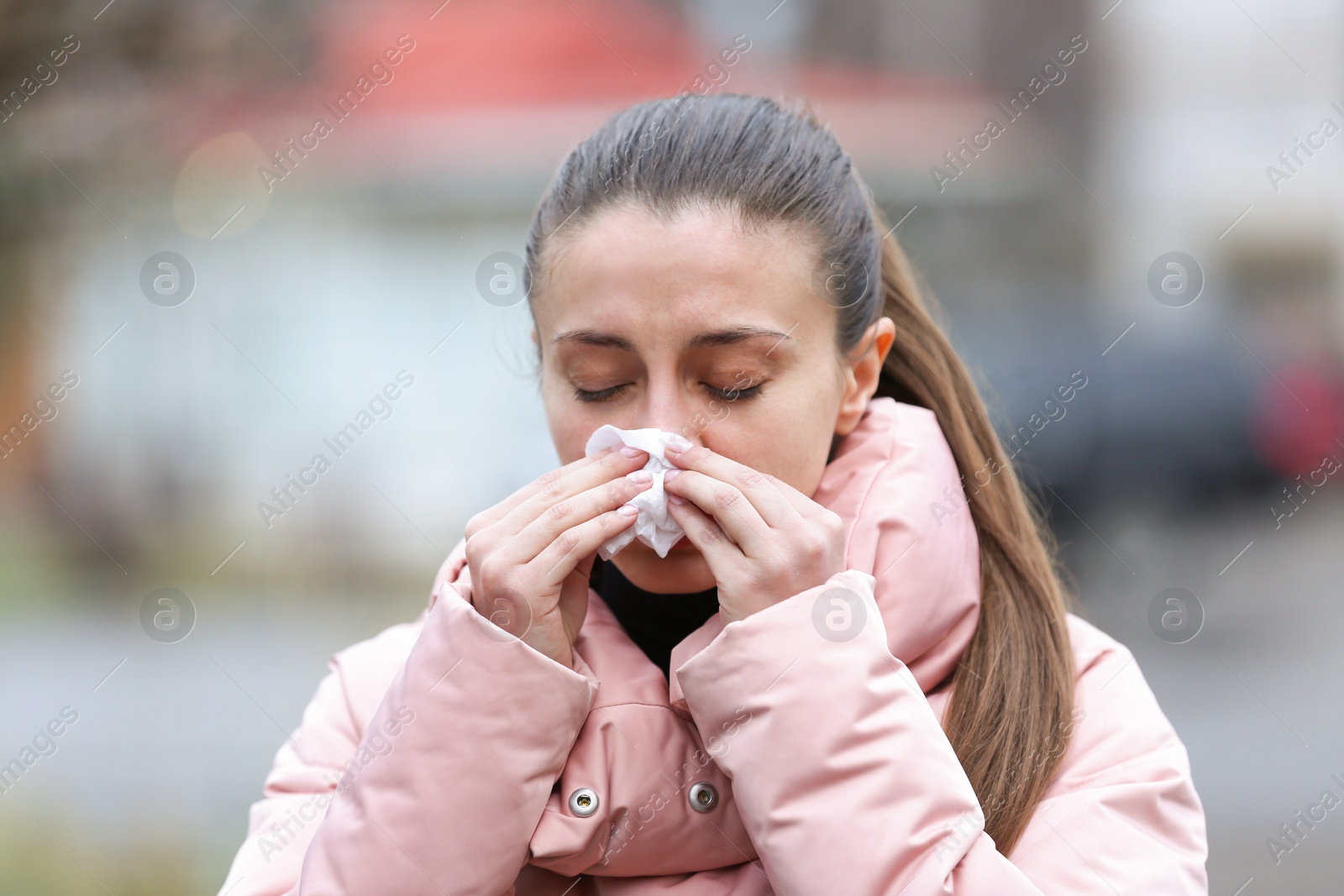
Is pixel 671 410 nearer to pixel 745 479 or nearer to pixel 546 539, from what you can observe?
pixel 745 479

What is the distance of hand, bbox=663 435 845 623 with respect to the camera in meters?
1.79

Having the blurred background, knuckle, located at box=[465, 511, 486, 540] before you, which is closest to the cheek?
knuckle, located at box=[465, 511, 486, 540]

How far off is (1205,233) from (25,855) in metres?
22.6

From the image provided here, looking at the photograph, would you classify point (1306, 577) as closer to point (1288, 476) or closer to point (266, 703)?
point (1288, 476)

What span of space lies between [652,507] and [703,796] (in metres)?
0.47

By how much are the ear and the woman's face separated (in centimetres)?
11

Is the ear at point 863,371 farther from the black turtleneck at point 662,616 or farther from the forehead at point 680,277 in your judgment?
the black turtleneck at point 662,616

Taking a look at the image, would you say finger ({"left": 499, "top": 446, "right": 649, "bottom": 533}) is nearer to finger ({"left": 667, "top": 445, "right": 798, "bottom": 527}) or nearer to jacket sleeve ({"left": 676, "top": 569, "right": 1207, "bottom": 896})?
finger ({"left": 667, "top": 445, "right": 798, "bottom": 527})

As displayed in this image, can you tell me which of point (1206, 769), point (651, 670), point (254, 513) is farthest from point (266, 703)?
point (651, 670)

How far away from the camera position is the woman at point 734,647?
66.7 inches

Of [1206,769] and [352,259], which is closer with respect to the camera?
[1206,769]

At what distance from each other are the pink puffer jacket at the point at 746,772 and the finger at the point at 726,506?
121 millimetres

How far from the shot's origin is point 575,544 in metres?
1.84

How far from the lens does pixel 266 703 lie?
7.41m
